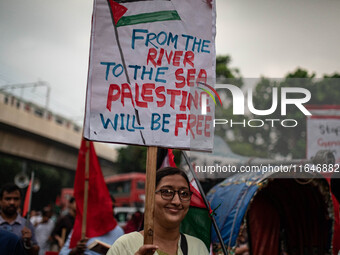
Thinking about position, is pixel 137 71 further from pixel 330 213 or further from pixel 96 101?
pixel 330 213

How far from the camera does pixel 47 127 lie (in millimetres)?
23312

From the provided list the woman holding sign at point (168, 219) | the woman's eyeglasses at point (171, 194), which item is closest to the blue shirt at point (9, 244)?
the woman holding sign at point (168, 219)

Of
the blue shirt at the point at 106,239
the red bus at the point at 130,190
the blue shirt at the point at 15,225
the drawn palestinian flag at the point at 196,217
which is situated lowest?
the blue shirt at the point at 106,239

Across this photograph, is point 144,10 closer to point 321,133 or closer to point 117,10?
point 117,10

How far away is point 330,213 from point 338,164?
0.65 meters

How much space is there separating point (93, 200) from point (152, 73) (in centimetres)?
305

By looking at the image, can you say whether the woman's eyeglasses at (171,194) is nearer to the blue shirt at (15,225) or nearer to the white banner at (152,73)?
the white banner at (152,73)

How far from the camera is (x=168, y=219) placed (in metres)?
2.72

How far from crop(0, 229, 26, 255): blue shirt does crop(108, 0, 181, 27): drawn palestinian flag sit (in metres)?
2.20

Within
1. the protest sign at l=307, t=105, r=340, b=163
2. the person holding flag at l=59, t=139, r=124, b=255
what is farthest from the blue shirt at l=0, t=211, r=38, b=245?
the protest sign at l=307, t=105, r=340, b=163

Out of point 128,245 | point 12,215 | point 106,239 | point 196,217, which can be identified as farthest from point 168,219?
point 12,215

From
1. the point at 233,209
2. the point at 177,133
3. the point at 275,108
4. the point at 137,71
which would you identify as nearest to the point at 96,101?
the point at 137,71

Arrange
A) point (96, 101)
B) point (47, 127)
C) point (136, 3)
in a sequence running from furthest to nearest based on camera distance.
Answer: point (47, 127) → point (136, 3) → point (96, 101)

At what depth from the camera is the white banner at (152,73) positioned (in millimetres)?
2891
